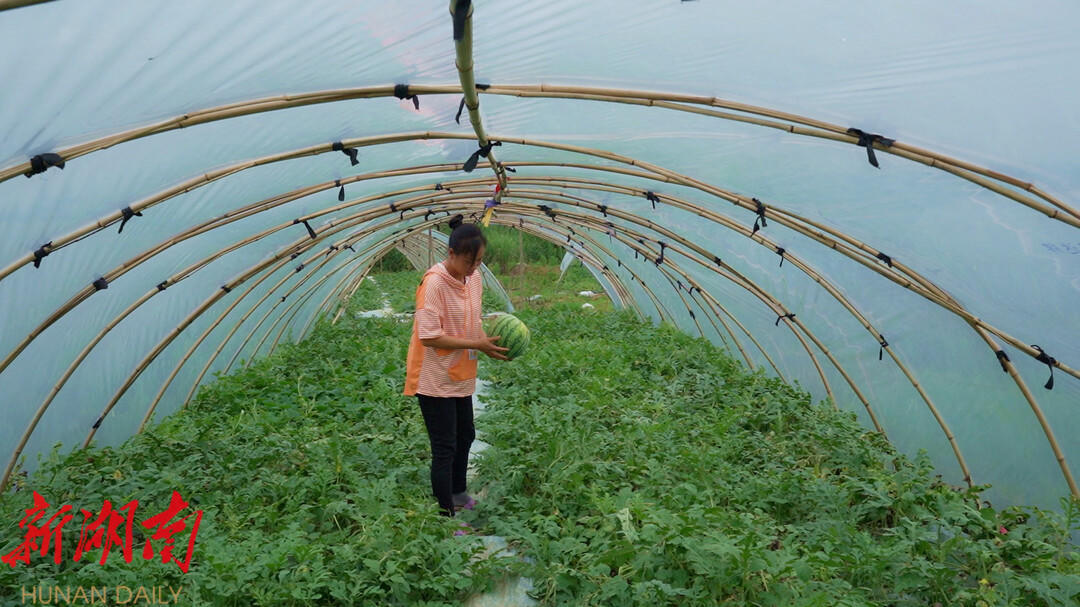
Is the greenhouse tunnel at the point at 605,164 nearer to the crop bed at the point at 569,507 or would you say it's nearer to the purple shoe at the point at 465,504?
the crop bed at the point at 569,507

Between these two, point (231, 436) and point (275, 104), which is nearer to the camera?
point (275, 104)

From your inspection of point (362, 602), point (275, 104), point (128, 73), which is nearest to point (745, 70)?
point (275, 104)

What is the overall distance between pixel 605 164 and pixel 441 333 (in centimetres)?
390

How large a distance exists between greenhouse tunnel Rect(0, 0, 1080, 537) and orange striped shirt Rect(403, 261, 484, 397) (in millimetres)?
1164

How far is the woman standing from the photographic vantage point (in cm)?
484

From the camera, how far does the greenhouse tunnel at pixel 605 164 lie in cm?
406


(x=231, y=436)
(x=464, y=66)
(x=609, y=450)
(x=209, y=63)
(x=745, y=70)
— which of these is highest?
(x=745, y=70)

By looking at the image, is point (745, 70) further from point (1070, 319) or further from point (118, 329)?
point (118, 329)

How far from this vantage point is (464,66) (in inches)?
160

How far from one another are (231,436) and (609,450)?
3.46 m

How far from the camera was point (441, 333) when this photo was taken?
4.81 meters
